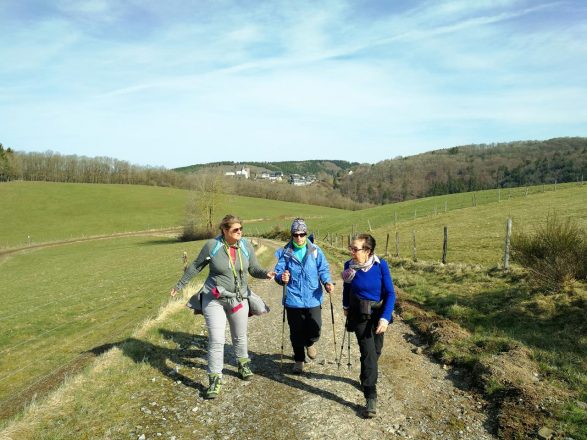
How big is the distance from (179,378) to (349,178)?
182 metres

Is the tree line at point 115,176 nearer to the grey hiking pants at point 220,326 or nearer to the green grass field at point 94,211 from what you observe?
the green grass field at point 94,211

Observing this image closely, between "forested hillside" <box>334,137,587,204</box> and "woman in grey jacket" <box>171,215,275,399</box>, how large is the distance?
430 ft

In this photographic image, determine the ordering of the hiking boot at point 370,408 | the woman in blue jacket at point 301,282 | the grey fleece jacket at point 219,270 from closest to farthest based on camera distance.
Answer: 1. the hiking boot at point 370,408
2. the grey fleece jacket at point 219,270
3. the woman in blue jacket at point 301,282

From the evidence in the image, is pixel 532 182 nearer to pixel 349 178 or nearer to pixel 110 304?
pixel 349 178

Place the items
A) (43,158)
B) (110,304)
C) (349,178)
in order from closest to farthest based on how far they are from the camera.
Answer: (110,304) → (43,158) → (349,178)

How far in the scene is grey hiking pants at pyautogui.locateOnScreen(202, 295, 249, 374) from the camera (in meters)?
6.69

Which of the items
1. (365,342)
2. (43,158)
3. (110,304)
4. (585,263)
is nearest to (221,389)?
(365,342)

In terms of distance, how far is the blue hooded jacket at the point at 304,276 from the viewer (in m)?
7.35

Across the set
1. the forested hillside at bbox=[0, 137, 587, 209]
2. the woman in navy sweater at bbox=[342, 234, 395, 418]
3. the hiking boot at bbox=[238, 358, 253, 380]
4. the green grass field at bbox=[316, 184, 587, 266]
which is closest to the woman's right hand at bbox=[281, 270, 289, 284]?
the woman in navy sweater at bbox=[342, 234, 395, 418]

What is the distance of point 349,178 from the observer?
187 m

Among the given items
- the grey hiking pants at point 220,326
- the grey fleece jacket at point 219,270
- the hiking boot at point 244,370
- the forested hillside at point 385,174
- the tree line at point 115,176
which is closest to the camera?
the grey hiking pants at point 220,326

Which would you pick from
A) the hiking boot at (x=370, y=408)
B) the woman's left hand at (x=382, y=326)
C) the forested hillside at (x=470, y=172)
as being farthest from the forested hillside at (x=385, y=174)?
the hiking boot at (x=370, y=408)

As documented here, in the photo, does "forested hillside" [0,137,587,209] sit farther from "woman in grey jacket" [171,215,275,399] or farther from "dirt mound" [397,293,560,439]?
"woman in grey jacket" [171,215,275,399]

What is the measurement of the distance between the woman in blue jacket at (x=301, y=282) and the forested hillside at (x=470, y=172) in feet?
427
